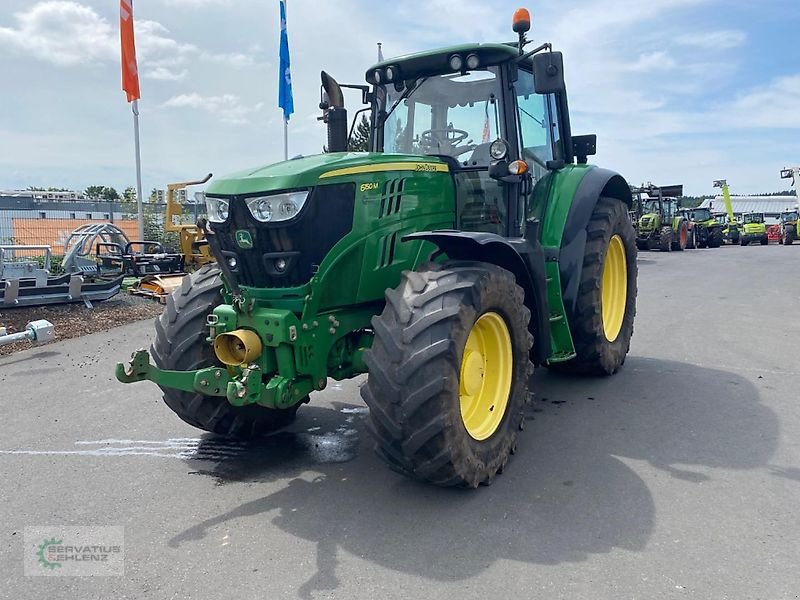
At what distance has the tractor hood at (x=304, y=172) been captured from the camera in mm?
3529

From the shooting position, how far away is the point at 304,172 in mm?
3545

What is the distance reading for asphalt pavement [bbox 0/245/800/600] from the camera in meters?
2.80

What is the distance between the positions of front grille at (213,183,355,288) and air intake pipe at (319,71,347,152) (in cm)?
149

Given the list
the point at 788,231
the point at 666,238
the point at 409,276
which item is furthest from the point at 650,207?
the point at 409,276

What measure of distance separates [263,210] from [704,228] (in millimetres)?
31635

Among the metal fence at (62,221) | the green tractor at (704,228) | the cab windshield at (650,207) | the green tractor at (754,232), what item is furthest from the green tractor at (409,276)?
the green tractor at (754,232)

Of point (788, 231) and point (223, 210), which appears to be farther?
point (788, 231)

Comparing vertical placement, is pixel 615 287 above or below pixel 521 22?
below

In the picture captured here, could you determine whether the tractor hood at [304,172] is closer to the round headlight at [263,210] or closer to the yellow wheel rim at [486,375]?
the round headlight at [263,210]

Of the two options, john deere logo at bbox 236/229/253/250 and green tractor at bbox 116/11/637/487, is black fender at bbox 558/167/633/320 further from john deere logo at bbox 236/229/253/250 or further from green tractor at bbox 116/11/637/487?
john deere logo at bbox 236/229/253/250

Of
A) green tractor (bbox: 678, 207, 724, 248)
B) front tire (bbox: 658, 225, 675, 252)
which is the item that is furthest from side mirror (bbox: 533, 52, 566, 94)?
green tractor (bbox: 678, 207, 724, 248)

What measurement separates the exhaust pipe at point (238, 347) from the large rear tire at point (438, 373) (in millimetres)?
711

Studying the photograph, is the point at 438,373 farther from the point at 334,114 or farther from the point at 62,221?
the point at 62,221

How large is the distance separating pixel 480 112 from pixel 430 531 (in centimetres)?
294
